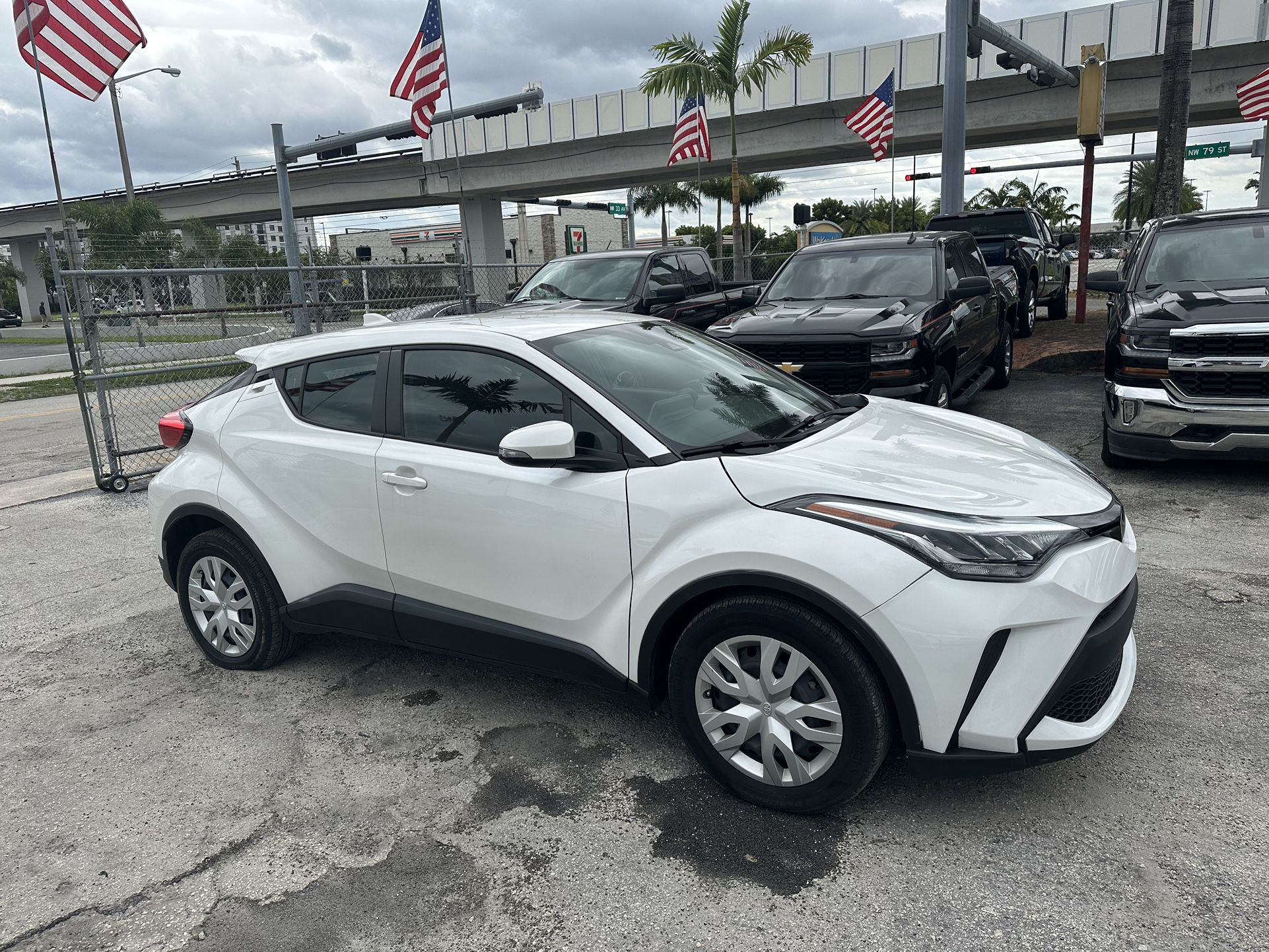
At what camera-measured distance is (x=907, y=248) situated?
8.98m

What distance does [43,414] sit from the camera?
14.3m

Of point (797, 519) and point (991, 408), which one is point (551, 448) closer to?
point (797, 519)

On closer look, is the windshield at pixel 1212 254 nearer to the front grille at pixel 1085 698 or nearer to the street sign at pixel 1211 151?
the front grille at pixel 1085 698

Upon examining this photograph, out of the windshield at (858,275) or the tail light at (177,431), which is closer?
the tail light at (177,431)

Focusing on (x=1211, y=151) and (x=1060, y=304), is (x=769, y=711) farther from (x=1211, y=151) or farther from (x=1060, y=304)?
(x=1211, y=151)

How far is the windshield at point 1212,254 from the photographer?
699 centimetres

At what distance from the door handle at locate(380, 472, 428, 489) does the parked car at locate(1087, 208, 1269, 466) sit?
5.22 meters

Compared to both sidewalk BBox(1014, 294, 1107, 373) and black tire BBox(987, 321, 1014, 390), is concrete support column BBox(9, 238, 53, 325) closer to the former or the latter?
sidewalk BBox(1014, 294, 1107, 373)

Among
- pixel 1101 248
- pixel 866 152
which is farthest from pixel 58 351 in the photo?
pixel 1101 248

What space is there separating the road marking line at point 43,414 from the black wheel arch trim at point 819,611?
14053mm

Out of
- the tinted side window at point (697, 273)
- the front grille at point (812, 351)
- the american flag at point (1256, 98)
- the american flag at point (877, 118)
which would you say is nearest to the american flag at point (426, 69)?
the tinted side window at point (697, 273)

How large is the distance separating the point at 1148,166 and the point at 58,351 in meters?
74.8

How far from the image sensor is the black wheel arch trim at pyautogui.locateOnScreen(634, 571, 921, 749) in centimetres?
276

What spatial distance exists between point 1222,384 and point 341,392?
560cm
